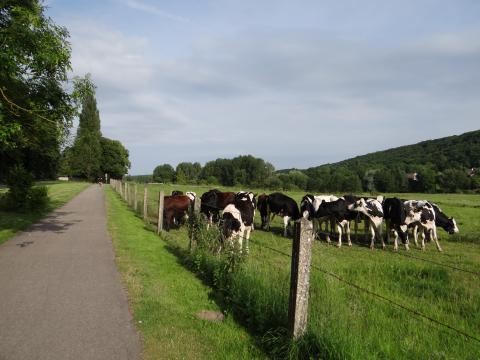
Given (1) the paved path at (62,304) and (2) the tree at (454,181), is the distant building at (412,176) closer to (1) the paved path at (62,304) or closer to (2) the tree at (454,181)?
(2) the tree at (454,181)

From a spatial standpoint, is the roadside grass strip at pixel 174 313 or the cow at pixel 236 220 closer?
the roadside grass strip at pixel 174 313

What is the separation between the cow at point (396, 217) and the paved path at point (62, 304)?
10237mm

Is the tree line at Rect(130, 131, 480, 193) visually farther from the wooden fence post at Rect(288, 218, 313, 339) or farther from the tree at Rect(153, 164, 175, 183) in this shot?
the wooden fence post at Rect(288, 218, 313, 339)

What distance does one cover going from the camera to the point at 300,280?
4723mm

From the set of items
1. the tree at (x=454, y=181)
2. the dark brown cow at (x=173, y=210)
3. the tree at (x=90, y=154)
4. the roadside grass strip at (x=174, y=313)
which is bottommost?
the roadside grass strip at (x=174, y=313)

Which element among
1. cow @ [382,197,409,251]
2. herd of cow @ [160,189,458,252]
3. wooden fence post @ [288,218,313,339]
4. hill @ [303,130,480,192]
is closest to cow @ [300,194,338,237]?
herd of cow @ [160,189,458,252]

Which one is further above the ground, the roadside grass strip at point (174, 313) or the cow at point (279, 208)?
the cow at point (279, 208)

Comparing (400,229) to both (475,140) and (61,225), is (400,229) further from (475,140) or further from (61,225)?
(475,140)

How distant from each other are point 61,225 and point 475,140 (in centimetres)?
13306

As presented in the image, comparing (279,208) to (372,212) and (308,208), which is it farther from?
(372,212)

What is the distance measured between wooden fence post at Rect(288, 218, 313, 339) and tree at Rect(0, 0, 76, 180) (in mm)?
7439

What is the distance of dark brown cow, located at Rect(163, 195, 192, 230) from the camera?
16.0 meters

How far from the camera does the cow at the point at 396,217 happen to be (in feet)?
47.2

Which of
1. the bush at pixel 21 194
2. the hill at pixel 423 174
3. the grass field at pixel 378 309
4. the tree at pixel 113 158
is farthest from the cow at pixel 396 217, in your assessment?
the tree at pixel 113 158
